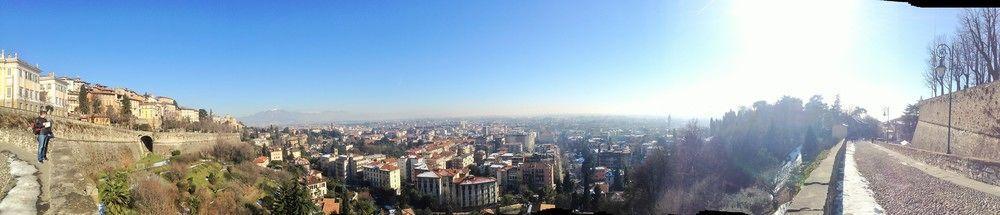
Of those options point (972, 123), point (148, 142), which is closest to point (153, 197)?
point (148, 142)

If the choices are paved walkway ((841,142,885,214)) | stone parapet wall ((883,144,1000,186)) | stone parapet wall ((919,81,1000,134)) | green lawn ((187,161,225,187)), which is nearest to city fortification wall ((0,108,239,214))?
green lawn ((187,161,225,187))

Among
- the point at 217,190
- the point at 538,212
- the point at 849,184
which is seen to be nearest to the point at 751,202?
the point at 849,184

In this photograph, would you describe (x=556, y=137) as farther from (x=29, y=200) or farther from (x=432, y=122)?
(x=29, y=200)

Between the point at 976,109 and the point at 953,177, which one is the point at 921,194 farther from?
the point at 976,109

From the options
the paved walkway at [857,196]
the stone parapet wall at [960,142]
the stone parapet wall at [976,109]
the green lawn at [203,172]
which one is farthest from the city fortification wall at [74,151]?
the stone parapet wall at [976,109]

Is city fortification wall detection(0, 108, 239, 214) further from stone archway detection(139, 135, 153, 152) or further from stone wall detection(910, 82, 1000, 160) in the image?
stone wall detection(910, 82, 1000, 160)

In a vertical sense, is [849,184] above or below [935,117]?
below

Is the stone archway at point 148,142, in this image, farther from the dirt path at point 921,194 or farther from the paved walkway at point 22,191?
the dirt path at point 921,194
